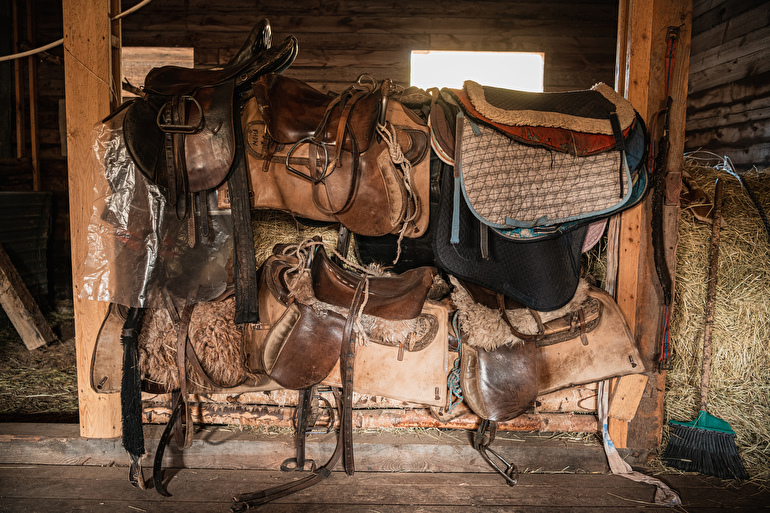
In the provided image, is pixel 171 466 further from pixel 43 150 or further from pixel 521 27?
pixel 521 27

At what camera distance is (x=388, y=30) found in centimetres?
432

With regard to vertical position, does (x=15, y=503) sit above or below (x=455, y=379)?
below

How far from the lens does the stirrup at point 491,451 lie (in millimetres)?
1695

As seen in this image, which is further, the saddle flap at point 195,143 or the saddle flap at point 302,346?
the saddle flap at point 302,346

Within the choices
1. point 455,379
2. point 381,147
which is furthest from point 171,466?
point 381,147

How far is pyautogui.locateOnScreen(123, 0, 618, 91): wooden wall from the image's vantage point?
4.29 meters

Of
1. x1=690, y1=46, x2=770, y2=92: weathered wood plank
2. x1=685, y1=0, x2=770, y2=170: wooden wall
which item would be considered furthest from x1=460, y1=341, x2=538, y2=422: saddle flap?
x1=690, y1=46, x2=770, y2=92: weathered wood plank

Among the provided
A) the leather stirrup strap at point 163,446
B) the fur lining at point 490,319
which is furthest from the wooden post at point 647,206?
the leather stirrup strap at point 163,446

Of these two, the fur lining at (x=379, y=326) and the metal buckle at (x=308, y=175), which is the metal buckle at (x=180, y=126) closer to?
the metal buckle at (x=308, y=175)

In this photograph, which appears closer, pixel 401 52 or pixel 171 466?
pixel 171 466

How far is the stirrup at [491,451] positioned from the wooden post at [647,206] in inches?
20.4

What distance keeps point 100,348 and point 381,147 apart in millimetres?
1306

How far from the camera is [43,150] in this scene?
450 centimetres

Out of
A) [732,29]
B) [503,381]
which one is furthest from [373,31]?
[503,381]
